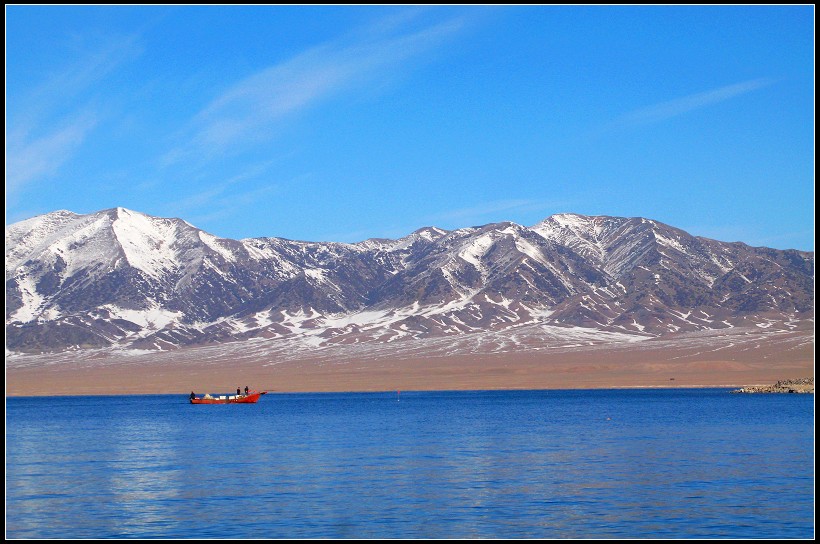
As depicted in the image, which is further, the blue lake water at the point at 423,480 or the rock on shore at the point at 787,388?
the rock on shore at the point at 787,388

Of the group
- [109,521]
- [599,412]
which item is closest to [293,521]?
[109,521]

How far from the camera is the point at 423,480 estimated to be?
52.6m

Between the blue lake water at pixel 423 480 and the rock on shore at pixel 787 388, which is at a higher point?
the blue lake water at pixel 423 480

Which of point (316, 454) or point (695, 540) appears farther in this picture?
point (316, 454)

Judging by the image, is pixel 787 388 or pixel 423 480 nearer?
pixel 423 480

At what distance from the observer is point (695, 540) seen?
119 ft

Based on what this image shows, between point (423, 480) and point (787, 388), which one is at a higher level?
point (423, 480)

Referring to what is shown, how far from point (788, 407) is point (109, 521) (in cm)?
9335

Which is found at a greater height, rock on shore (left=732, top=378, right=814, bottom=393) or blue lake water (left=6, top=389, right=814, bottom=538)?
blue lake water (left=6, top=389, right=814, bottom=538)

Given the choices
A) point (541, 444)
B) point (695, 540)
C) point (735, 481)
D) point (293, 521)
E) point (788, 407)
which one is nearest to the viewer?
point (695, 540)

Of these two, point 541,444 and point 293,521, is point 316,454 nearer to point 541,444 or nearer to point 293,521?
point 541,444

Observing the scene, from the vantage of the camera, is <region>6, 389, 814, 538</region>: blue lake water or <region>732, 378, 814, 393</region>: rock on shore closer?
<region>6, 389, 814, 538</region>: blue lake water

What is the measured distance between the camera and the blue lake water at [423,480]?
130 ft

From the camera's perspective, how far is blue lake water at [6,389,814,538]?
130 feet
